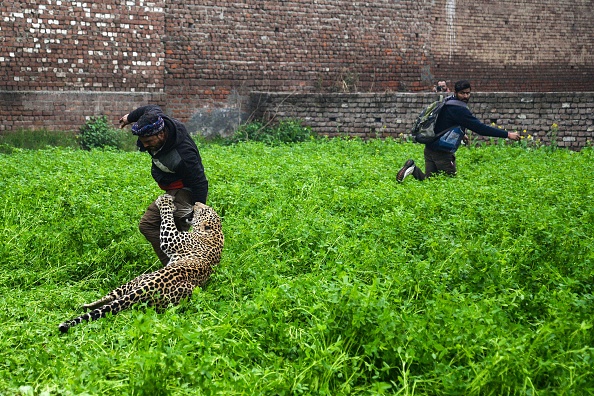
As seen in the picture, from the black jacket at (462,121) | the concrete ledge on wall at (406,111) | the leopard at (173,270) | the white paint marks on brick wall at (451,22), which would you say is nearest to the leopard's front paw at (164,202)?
the leopard at (173,270)

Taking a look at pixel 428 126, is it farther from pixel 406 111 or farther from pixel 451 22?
pixel 451 22

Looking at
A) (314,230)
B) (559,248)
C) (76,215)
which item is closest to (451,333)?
(559,248)

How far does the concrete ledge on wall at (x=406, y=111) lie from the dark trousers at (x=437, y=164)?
5443 mm

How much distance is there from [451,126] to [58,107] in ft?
28.3

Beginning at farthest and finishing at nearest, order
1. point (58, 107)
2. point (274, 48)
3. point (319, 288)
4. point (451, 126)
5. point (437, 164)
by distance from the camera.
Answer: point (274, 48), point (58, 107), point (437, 164), point (451, 126), point (319, 288)

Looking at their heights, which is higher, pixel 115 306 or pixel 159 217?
pixel 159 217

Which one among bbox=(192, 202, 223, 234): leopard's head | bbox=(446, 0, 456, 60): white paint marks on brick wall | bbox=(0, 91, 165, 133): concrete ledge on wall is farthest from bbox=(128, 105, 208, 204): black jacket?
bbox=(446, 0, 456, 60): white paint marks on brick wall

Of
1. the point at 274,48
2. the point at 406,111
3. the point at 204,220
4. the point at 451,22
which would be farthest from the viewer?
the point at 451,22

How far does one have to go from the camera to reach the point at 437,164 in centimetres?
1043

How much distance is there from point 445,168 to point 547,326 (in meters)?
6.05

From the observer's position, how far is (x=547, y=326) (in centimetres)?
451

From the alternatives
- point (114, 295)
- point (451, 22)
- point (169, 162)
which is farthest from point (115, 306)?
point (451, 22)

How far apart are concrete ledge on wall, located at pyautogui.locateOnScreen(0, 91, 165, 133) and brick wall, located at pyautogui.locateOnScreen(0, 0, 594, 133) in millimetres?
60

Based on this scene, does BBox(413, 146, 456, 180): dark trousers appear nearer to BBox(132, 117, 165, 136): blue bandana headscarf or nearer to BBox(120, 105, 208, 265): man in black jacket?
BBox(120, 105, 208, 265): man in black jacket
